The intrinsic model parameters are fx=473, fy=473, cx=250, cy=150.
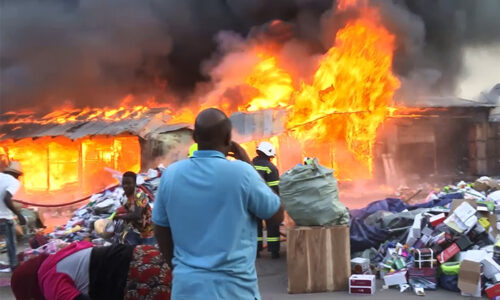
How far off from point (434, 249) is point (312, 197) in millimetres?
1520

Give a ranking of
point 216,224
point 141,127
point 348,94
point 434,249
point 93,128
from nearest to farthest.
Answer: point 216,224
point 434,249
point 141,127
point 348,94
point 93,128

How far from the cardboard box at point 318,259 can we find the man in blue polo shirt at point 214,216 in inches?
124

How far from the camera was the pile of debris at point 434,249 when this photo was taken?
4781mm

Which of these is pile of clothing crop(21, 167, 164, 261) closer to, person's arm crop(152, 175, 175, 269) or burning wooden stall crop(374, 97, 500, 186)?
person's arm crop(152, 175, 175, 269)

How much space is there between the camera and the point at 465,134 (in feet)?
57.2

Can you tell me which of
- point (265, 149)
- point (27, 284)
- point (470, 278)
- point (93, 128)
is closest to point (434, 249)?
point (470, 278)

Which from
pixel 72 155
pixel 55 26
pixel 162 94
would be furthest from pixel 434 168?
pixel 55 26

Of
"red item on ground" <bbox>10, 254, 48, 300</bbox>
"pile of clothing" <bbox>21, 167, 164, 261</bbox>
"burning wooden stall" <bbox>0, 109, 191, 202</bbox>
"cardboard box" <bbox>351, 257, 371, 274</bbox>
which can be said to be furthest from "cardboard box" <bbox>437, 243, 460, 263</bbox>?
"burning wooden stall" <bbox>0, 109, 191, 202</bbox>

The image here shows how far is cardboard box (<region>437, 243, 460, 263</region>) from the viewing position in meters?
5.11

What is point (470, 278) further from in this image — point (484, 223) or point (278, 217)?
point (278, 217)

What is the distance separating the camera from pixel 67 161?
14.3 m

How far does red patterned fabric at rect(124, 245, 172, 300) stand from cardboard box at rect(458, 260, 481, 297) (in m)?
3.38

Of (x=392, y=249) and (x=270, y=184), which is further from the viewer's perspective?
(x=270, y=184)

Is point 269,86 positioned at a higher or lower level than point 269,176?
higher
